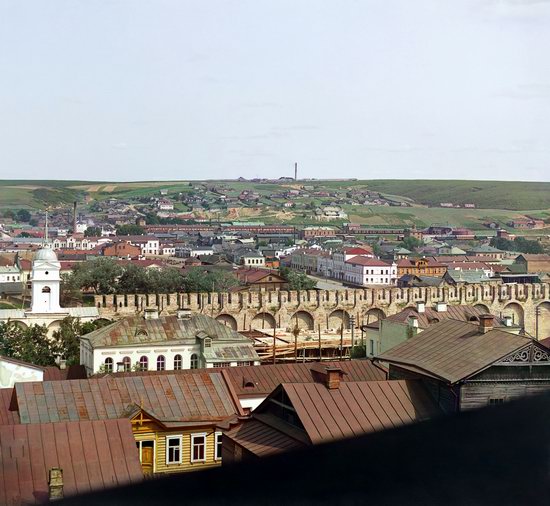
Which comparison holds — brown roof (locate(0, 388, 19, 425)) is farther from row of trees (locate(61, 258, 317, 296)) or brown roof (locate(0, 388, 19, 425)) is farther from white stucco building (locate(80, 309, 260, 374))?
row of trees (locate(61, 258, 317, 296))

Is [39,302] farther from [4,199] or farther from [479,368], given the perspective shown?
[4,199]

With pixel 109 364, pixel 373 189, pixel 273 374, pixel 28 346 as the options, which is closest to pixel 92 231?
pixel 373 189

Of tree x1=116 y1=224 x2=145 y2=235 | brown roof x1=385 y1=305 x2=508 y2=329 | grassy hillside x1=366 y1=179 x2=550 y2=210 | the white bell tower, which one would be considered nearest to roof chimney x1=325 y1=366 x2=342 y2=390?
brown roof x1=385 y1=305 x2=508 y2=329

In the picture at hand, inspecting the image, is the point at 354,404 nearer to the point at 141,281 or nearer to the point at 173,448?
the point at 173,448

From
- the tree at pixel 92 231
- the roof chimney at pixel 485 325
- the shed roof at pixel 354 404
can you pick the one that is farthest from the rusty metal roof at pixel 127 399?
the tree at pixel 92 231

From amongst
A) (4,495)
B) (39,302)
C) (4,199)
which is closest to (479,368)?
(4,495)

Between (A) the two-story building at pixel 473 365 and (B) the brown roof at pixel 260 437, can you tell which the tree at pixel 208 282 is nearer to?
(A) the two-story building at pixel 473 365
